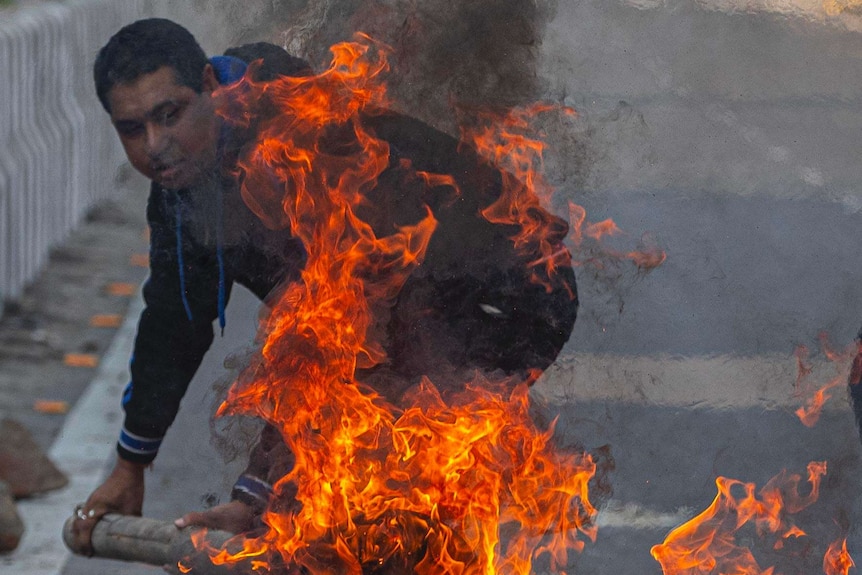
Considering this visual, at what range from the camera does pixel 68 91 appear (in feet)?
12.9

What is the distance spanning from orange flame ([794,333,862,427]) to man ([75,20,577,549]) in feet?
2.94

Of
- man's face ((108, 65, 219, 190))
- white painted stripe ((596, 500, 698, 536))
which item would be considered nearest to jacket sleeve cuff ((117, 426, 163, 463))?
man's face ((108, 65, 219, 190))

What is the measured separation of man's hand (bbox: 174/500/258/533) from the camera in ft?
9.82

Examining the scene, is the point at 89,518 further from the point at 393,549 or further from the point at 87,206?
the point at 87,206

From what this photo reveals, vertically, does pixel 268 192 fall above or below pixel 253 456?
above

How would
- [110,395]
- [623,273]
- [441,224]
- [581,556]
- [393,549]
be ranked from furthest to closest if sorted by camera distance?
[110,395]
[581,556]
[623,273]
[441,224]
[393,549]

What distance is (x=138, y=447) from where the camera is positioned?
353 cm

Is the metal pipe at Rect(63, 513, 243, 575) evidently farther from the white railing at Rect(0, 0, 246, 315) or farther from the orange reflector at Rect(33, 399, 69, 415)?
the orange reflector at Rect(33, 399, 69, 415)

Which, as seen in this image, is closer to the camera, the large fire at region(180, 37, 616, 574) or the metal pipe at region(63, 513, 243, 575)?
the metal pipe at region(63, 513, 243, 575)

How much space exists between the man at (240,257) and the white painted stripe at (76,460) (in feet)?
1.92

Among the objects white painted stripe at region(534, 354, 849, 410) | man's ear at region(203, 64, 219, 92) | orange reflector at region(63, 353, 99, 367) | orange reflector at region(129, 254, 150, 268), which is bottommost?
orange reflector at region(63, 353, 99, 367)

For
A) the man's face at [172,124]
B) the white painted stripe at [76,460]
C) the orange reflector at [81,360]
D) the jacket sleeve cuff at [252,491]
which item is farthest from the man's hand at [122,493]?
the orange reflector at [81,360]

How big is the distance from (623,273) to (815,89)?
3.15 feet

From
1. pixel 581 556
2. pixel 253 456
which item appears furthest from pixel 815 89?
pixel 253 456
